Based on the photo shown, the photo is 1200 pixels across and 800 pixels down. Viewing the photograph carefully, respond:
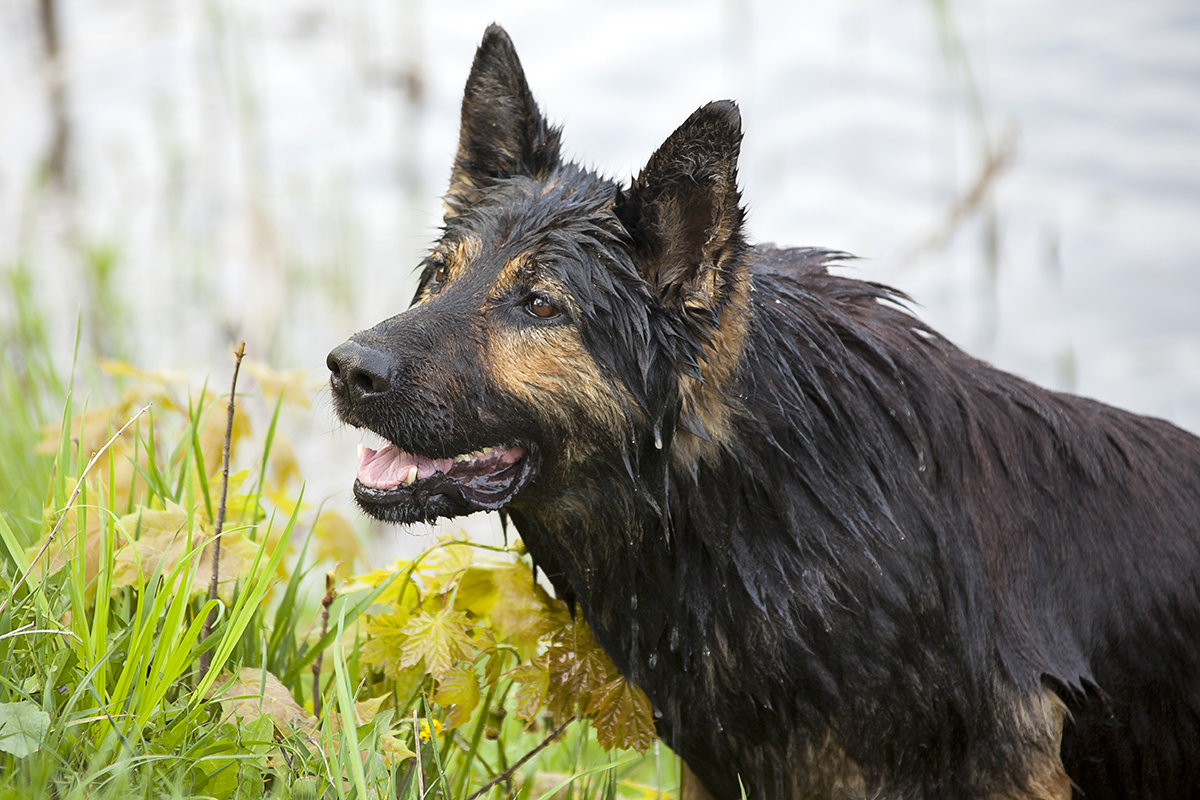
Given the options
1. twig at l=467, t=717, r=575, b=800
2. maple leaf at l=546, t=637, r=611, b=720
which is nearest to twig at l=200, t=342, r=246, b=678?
twig at l=467, t=717, r=575, b=800

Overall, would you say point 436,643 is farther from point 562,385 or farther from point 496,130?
point 496,130

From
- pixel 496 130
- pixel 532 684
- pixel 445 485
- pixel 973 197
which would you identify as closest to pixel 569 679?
pixel 532 684

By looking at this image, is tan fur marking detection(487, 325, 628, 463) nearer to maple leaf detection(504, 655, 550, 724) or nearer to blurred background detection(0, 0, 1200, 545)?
maple leaf detection(504, 655, 550, 724)

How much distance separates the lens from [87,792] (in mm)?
2396

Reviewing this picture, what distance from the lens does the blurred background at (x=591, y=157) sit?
7.10 meters

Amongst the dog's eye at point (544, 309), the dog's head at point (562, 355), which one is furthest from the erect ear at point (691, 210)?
the dog's eye at point (544, 309)

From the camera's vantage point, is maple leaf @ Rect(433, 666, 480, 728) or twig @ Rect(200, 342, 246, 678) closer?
twig @ Rect(200, 342, 246, 678)

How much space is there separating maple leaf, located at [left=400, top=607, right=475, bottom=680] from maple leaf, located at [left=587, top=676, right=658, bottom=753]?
1.24 feet

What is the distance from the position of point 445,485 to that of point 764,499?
828 mm

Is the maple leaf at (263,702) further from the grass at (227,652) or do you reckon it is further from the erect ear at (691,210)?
the erect ear at (691,210)

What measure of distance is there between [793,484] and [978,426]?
57 centimetres

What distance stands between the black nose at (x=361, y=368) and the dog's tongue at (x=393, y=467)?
0.73 feet

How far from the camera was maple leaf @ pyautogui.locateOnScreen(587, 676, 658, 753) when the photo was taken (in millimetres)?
3266

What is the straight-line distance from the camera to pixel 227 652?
2.71 m
